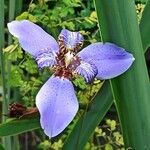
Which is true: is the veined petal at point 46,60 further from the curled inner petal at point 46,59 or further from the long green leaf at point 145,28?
the long green leaf at point 145,28

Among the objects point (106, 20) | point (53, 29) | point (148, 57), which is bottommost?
point (148, 57)

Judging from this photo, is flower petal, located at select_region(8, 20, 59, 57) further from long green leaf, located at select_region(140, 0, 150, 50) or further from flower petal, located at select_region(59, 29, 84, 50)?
long green leaf, located at select_region(140, 0, 150, 50)

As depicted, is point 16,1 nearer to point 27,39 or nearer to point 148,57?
point 27,39

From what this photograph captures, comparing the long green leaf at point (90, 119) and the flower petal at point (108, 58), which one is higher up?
the flower petal at point (108, 58)

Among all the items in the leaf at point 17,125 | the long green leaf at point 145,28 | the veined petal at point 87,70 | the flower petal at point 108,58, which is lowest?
the leaf at point 17,125

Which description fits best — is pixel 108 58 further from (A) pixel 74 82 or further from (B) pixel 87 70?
(A) pixel 74 82

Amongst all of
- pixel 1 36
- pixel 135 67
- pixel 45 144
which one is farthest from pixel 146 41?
pixel 45 144

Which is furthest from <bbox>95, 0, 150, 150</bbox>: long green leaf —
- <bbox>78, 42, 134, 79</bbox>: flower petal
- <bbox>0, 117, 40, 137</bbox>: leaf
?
<bbox>0, 117, 40, 137</bbox>: leaf

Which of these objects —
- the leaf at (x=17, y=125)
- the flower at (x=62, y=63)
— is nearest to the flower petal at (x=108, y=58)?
the flower at (x=62, y=63)
